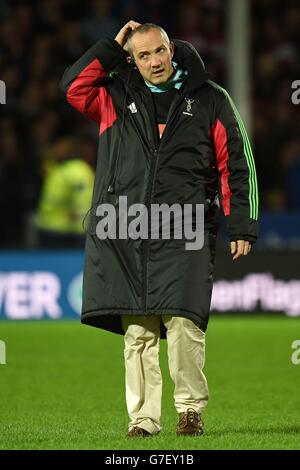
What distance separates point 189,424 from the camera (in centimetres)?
691

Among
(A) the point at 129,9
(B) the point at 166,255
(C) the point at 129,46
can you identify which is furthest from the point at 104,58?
(A) the point at 129,9

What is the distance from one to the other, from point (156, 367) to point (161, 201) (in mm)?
881

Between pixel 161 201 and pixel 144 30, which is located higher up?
Result: pixel 144 30

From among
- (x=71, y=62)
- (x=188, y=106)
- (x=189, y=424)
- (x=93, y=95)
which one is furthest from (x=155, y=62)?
(x=71, y=62)

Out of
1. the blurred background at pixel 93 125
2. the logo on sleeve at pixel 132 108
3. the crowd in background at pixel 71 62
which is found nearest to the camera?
the logo on sleeve at pixel 132 108

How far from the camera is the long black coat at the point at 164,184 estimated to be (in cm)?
689

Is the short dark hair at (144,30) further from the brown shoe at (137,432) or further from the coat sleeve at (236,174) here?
the brown shoe at (137,432)

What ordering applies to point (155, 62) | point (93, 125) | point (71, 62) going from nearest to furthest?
point (155, 62)
point (93, 125)
point (71, 62)

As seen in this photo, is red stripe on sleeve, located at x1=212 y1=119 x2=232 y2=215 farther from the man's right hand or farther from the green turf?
the green turf

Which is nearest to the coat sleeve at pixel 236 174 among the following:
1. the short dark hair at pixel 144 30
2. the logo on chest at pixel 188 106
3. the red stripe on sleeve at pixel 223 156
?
the red stripe on sleeve at pixel 223 156

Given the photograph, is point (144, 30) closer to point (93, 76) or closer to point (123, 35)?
point (123, 35)

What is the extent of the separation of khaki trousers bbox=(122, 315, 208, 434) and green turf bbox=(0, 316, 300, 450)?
0.17 metres

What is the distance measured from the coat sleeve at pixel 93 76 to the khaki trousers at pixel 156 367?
46.2 inches

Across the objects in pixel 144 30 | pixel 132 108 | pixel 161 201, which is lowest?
Result: pixel 161 201
